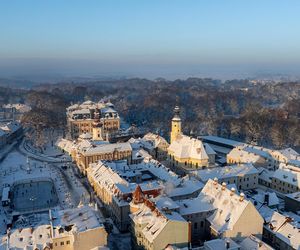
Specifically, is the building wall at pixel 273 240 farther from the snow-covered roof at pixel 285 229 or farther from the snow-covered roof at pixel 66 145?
the snow-covered roof at pixel 66 145

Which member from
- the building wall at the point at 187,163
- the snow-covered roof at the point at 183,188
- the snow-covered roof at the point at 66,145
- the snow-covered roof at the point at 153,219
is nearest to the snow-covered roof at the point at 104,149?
the building wall at the point at 187,163

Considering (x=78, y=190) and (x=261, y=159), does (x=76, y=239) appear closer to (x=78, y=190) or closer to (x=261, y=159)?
(x=78, y=190)

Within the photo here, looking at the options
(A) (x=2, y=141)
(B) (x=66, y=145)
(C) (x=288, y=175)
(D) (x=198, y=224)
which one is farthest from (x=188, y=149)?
(A) (x=2, y=141)

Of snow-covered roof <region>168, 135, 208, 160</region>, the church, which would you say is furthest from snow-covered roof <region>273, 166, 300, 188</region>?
snow-covered roof <region>168, 135, 208, 160</region>

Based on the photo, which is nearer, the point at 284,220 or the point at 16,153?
the point at 284,220

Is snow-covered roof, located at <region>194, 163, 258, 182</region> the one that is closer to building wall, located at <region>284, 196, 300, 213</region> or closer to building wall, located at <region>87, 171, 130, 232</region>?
→ building wall, located at <region>284, 196, 300, 213</region>

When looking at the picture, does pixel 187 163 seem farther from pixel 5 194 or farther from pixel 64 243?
pixel 64 243

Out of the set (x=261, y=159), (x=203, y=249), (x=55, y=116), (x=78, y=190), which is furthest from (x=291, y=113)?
(x=203, y=249)
